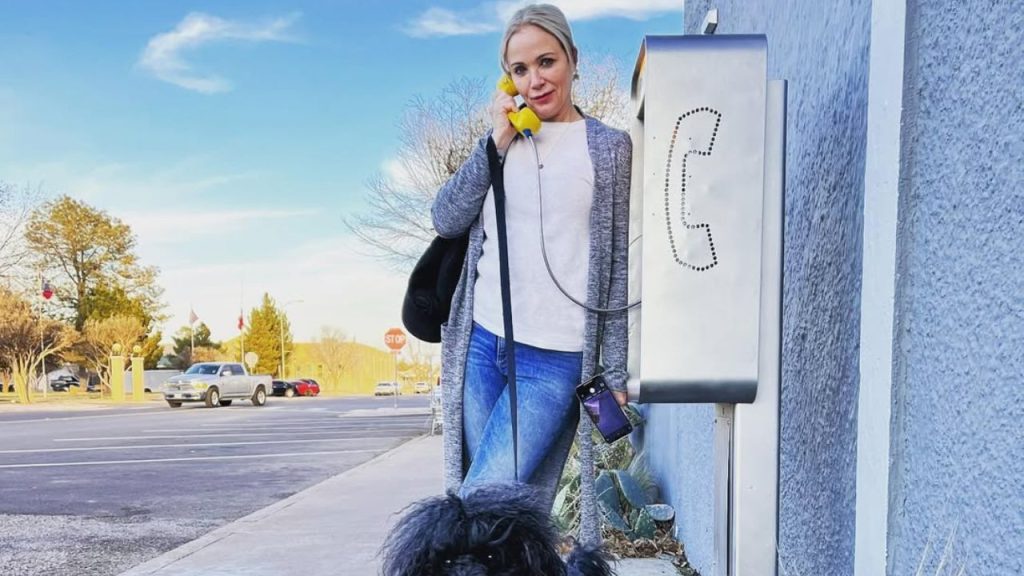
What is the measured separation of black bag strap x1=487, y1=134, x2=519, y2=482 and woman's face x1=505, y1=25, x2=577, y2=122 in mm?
172

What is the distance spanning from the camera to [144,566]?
4.36 meters

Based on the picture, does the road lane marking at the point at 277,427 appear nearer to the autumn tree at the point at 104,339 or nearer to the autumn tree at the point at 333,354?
the autumn tree at the point at 104,339

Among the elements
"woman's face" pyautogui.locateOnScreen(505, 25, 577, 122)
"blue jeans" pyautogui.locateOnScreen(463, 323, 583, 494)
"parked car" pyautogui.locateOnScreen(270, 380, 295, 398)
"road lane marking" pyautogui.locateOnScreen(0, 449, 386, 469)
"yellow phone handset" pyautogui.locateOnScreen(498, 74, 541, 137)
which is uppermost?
"woman's face" pyautogui.locateOnScreen(505, 25, 577, 122)

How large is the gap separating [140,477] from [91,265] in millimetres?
36926

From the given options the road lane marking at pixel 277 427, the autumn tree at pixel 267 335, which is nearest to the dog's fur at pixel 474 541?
the road lane marking at pixel 277 427

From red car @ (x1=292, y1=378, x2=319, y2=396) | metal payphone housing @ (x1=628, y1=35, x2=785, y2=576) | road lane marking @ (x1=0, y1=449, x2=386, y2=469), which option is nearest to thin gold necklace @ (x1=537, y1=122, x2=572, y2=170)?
metal payphone housing @ (x1=628, y1=35, x2=785, y2=576)

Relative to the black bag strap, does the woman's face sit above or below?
above

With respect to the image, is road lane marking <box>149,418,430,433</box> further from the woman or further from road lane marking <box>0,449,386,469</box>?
the woman

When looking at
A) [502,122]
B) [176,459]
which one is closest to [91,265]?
[176,459]

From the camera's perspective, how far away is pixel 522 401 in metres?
1.93

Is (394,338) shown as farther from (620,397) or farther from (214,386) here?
(620,397)

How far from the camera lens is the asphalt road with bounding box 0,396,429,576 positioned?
525cm

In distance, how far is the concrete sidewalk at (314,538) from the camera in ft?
13.8

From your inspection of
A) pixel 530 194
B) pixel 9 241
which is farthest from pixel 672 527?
pixel 9 241
